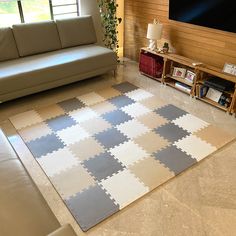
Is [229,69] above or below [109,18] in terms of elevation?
below

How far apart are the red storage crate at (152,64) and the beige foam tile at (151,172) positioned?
69.8 inches

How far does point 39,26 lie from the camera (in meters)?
3.39

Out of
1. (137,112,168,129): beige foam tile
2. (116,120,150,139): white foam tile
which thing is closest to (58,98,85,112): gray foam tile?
(116,120,150,139): white foam tile

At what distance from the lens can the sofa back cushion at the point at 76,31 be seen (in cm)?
359

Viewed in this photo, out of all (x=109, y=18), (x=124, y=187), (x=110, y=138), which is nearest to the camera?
(x=124, y=187)

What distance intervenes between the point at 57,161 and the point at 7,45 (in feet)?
6.10

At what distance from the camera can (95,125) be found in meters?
2.70

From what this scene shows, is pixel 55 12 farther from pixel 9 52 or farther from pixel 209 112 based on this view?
pixel 209 112

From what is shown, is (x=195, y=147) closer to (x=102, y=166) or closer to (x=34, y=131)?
(x=102, y=166)

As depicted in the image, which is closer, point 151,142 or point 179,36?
point 151,142

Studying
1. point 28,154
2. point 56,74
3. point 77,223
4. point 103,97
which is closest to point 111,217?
point 77,223

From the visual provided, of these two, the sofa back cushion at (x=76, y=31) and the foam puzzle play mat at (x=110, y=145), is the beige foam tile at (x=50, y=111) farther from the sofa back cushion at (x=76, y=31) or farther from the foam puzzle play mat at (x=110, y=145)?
the sofa back cushion at (x=76, y=31)

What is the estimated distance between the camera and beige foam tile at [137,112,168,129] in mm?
2703

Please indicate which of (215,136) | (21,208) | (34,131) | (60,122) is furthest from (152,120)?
(21,208)
